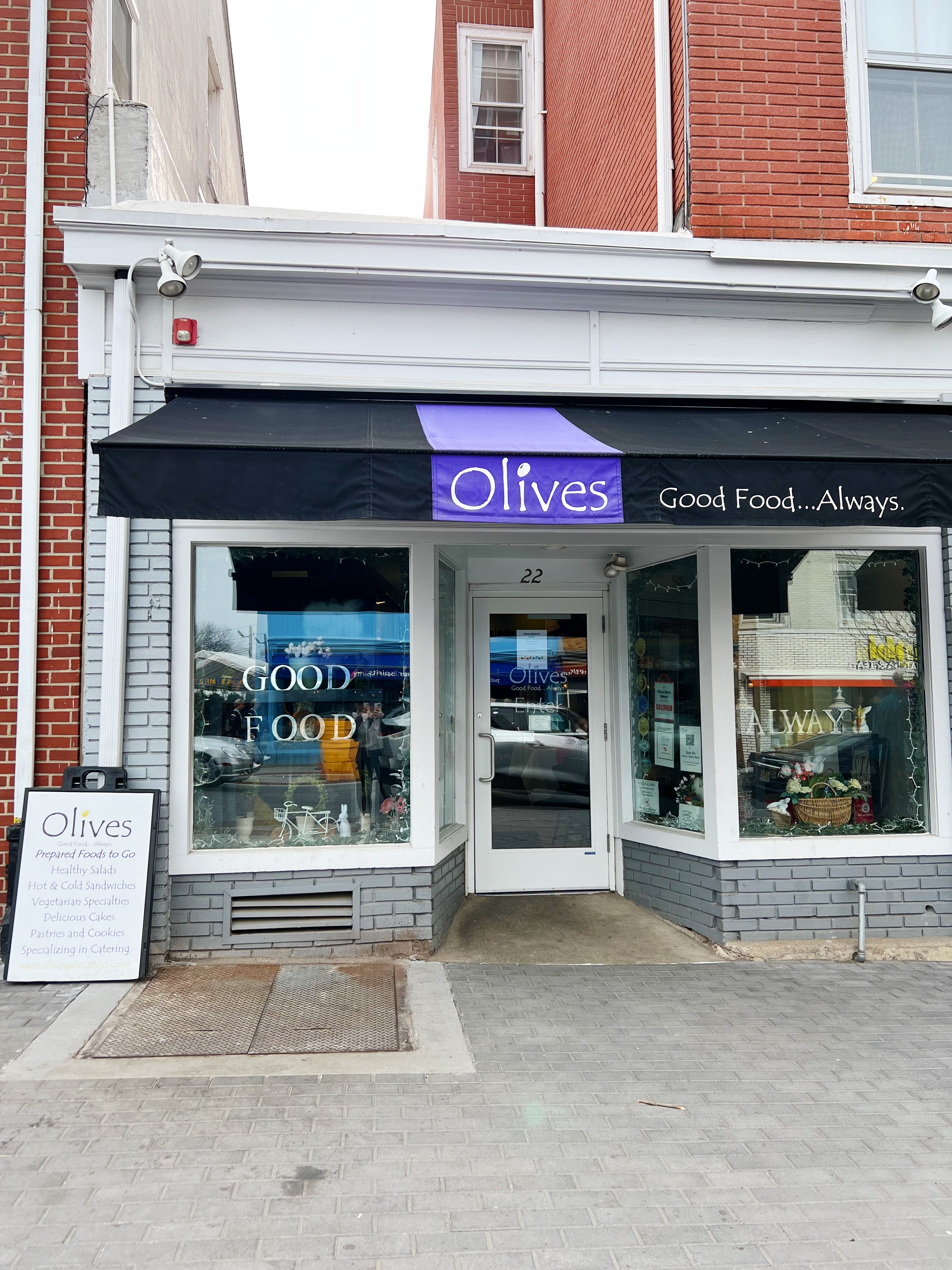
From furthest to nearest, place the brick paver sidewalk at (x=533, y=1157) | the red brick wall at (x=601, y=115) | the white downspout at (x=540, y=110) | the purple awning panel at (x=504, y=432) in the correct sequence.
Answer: the white downspout at (x=540, y=110) → the red brick wall at (x=601, y=115) → the purple awning panel at (x=504, y=432) → the brick paver sidewalk at (x=533, y=1157)

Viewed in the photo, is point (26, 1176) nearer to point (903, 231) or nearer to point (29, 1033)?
point (29, 1033)

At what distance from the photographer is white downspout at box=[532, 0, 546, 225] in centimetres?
1094

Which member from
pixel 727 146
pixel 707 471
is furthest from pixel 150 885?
pixel 727 146

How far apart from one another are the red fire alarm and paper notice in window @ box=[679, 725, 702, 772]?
408cm

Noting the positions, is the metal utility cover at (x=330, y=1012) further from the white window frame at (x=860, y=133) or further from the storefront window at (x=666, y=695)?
the white window frame at (x=860, y=133)

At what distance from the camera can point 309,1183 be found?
3.18m

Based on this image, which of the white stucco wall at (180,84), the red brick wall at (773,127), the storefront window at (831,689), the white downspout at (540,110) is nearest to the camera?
the red brick wall at (773,127)

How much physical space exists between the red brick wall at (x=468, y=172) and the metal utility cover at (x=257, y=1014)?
9.55 meters

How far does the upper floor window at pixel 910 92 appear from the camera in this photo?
20.5 feet

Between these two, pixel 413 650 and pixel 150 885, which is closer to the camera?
pixel 150 885

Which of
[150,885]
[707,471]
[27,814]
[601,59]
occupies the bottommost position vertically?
[150,885]

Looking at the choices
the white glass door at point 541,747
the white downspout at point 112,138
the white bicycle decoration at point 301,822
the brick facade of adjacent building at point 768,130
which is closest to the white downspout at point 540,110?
the brick facade of adjacent building at point 768,130

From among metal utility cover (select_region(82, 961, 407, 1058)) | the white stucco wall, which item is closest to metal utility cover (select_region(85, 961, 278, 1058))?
metal utility cover (select_region(82, 961, 407, 1058))

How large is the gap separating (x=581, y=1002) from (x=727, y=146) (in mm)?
5399
